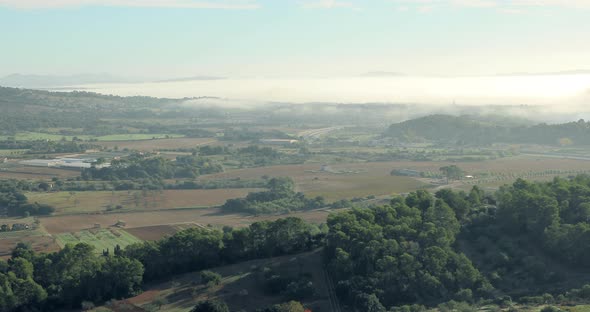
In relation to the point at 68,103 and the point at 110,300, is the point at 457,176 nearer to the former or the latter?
the point at 110,300

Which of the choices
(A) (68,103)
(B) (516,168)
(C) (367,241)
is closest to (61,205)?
(C) (367,241)

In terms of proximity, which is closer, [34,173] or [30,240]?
[30,240]

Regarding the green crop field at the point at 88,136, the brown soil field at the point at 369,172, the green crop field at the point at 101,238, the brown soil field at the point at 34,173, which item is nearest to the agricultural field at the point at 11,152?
the green crop field at the point at 88,136

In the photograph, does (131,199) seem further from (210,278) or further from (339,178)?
(210,278)

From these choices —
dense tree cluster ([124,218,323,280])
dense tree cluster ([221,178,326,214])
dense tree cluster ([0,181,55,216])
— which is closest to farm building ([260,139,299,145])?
dense tree cluster ([221,178,326,214])

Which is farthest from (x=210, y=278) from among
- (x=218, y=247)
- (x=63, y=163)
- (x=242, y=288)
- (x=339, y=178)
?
(x=63, y=163)
